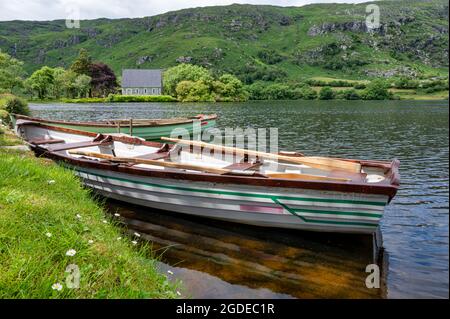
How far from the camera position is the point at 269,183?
9484 millimetres

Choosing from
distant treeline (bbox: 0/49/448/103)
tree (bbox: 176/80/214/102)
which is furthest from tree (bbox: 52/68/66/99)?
tree (bbox: 176/80/214/102)

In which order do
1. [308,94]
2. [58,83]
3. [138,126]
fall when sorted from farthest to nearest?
[308,94], [58,83], [138,126]

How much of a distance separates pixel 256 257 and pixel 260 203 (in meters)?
1.54

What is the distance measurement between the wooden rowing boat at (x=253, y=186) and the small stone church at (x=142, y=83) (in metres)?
145

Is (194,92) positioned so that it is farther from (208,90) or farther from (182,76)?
(182,76)

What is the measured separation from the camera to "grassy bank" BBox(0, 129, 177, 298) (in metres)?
4.70

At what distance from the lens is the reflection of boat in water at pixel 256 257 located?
7484 millimetres

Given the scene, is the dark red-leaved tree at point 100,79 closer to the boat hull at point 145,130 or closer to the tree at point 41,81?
the tree at point 41,81

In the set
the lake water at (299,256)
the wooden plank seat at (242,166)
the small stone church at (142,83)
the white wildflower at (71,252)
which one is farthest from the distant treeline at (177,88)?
the white wildflower at (71,252)

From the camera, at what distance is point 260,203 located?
9938 mm

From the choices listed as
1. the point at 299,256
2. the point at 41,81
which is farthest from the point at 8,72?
the point at 299,256

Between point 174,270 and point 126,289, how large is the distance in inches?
122
